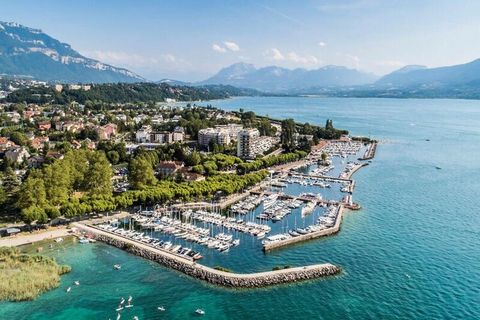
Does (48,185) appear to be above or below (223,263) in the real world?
above

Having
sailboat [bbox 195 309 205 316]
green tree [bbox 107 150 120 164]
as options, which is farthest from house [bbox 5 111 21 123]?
sailboat [bbox 195 309 205 316]

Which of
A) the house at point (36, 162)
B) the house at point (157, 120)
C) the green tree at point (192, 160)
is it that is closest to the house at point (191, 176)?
the green tree at point (192, 160)

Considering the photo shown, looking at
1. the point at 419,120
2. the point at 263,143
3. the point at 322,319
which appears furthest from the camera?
the point at 419,120

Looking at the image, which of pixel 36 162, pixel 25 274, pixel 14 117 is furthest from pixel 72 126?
pixel 25 274

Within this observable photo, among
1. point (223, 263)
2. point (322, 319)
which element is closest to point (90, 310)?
point (223, 263)

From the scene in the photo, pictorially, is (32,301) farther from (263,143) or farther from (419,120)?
(419,120)

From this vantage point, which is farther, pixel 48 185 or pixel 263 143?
pixel 263 143

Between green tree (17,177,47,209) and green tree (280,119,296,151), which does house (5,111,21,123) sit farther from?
green tree (17,177,47,209)
